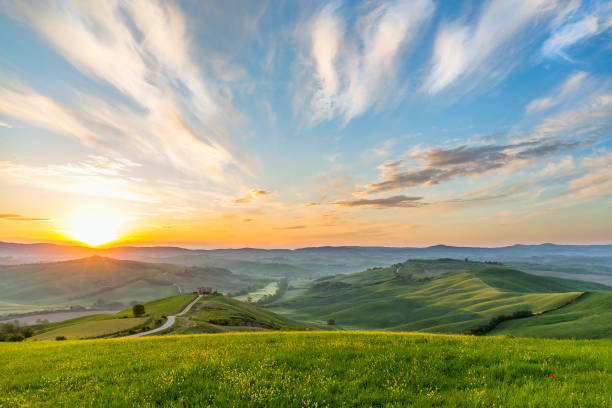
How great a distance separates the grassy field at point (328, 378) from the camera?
7.75 m

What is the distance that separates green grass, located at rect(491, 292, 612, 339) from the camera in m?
71.1

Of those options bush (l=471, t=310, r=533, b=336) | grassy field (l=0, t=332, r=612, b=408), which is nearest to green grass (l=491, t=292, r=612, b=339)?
bush (l=471, t=310, r=533, b=336)

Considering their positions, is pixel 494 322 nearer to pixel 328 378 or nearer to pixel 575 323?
pixel 575 323

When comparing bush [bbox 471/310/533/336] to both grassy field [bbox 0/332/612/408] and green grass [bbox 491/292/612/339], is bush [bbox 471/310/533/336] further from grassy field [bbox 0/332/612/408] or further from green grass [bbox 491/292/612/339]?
grassy field [bbox 0/332/612/408]

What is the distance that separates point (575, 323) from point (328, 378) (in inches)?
4423

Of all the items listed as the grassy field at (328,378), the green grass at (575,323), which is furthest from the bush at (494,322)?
the grassy field at (328,378)

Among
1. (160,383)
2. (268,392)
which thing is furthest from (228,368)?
(268,392)

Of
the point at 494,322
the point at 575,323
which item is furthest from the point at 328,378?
the point at 494,322

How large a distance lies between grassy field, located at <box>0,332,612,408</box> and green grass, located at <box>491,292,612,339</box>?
87.4m

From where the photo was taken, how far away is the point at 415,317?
607 ft

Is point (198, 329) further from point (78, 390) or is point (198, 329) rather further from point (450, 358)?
point (450, 358)

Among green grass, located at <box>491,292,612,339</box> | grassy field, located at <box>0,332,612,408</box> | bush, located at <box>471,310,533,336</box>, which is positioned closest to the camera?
grassy field, located at <box>0,332,612,408</box>

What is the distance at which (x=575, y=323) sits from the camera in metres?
80.7

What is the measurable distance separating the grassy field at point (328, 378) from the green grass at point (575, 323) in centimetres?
8743
